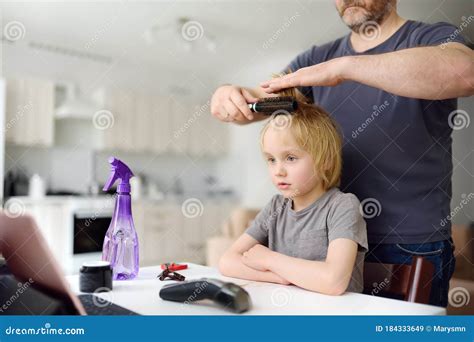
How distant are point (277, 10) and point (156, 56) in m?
1.94

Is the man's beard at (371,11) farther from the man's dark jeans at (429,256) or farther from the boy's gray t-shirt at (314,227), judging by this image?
the man's dark jeans at (429,256)

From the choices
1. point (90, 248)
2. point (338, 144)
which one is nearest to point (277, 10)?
point (338, 144)

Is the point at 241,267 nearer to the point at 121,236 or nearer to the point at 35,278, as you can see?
the point at 121,236

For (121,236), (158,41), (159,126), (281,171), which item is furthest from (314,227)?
(159,126)

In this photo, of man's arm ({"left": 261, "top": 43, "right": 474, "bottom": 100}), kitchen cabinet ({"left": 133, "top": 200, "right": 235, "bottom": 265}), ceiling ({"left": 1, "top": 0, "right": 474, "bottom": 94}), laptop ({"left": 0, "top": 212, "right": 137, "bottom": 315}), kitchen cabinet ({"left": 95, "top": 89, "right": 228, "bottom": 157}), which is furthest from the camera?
kitchen cabinet ({"left": 95, "top": 89, "right": 228, "bottom": 157})

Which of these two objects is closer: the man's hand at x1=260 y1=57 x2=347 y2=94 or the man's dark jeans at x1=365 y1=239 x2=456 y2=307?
the man's hand at x1=260 y1=57 x2=347 y2=94

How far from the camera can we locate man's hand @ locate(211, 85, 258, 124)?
79cm

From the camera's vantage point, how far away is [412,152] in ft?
2.84

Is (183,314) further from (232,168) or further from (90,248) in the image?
(232,168)

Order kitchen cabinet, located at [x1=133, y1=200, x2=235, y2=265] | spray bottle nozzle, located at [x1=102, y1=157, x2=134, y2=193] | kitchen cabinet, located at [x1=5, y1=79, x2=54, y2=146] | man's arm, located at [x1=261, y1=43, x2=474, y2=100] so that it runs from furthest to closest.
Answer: kitchen cabinet, located at [x1=133, y1=200, x2=235, y2=265]
kitchen cabinet, located at [x1=5, y1=79, x2=54, y2=146]
spray bottle nozzle, located at [x1=102, y1=157, x2=134, y2=193]
man's arm, located at [x1=261, y1=43, x2=474, y2=100]

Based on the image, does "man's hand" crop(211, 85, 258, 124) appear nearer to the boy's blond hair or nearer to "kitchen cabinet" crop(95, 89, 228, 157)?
the boy's blond hair

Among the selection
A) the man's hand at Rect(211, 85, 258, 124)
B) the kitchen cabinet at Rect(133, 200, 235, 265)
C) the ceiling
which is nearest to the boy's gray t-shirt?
the man's hand at Rect(211, 85, 258, 124)

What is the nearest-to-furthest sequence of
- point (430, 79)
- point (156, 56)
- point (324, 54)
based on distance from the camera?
point (430, 79)
point (324, 54)
point (156, 56)

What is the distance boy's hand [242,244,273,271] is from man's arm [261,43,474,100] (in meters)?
0.29
